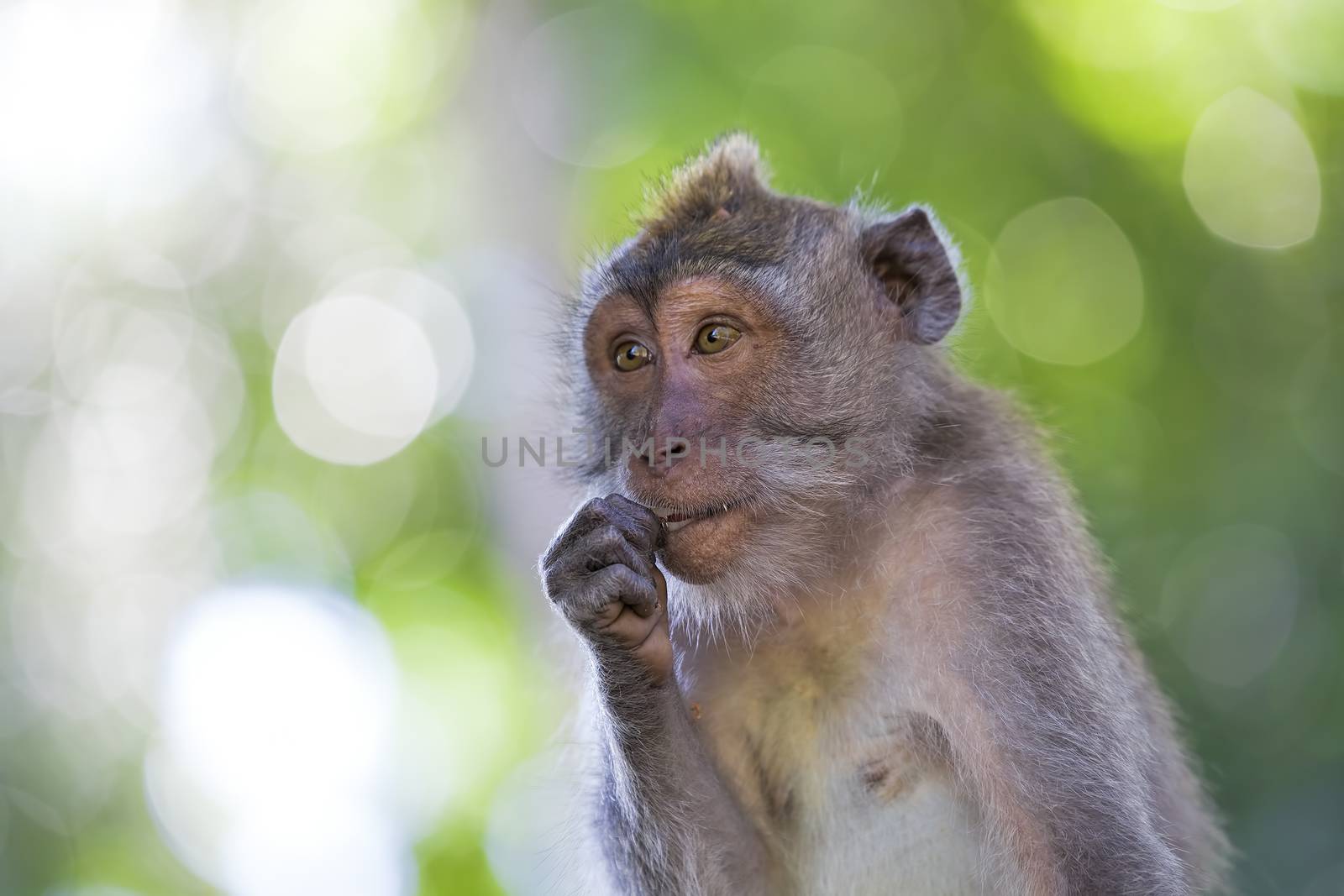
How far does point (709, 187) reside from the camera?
392cm

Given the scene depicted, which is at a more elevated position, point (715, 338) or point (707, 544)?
point (715, 338)

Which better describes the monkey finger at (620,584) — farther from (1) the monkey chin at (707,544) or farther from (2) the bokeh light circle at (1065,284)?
(2) the bokeh light circle at (1065,284)

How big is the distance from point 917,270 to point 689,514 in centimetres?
121

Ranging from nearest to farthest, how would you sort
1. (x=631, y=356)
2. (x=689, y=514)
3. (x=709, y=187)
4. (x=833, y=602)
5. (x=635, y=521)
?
1. (x=635, y=521)
2. (x=689, y=514)
3. (x=833, y=602)
4. (x=631, y=356)
5. (x=709, y=187)

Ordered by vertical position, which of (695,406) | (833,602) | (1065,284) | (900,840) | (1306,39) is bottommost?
(900,840)

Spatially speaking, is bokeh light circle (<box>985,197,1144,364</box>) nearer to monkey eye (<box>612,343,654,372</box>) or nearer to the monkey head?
the monkey head

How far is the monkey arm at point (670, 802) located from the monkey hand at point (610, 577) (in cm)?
15

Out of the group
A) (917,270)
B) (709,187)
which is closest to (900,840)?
(917,270)

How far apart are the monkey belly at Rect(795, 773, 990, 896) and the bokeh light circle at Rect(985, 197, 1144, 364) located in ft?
14.8

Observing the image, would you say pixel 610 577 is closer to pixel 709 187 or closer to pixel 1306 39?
pixel 709 187

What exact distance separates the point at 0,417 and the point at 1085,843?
8.85m

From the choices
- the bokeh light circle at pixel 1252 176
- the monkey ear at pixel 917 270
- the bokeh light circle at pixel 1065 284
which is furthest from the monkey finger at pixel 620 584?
the bokeh light circle at pixel 1252 176

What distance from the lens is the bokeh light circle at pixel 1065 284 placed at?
7203mm

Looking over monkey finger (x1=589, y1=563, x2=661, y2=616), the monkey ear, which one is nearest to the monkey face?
monkey finger (x1=589, y1=563, x2=661, y2=616)
